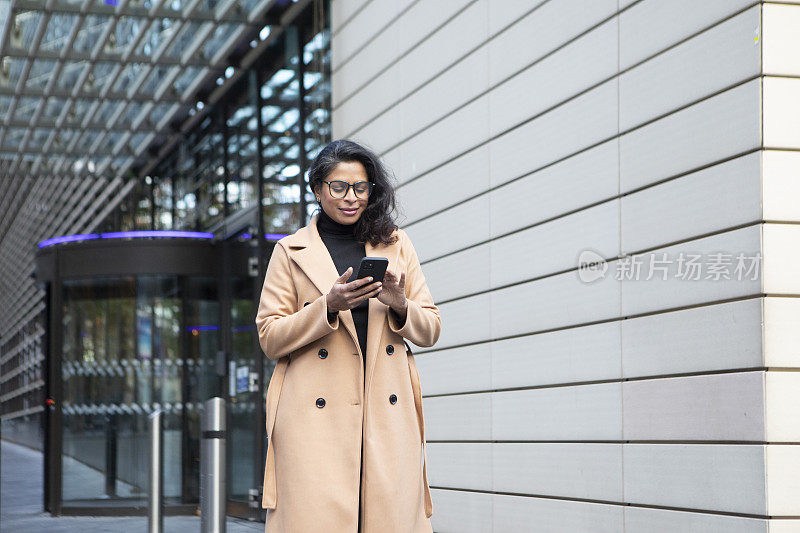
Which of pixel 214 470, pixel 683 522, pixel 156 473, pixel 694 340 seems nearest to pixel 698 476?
pixel 683 522

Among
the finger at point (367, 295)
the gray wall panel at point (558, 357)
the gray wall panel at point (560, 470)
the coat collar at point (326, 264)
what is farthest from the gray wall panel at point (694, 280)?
the finger at point (367, 295)

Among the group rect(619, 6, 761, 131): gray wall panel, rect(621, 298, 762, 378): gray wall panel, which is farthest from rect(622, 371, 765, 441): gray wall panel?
rect(619, 6, 761, 131): gray wall panel

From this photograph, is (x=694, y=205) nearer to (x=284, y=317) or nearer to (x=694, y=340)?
(x=694, y=340)

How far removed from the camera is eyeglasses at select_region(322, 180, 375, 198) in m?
3.13

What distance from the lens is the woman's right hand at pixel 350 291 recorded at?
2.85m

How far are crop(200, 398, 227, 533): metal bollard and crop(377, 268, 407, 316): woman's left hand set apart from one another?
1880 millimetres

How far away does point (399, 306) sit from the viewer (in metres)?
3.02

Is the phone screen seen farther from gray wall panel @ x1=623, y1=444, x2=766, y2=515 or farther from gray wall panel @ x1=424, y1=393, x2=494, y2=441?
gray wall panel @ x1=424, y1=393, x2=494, y2=441

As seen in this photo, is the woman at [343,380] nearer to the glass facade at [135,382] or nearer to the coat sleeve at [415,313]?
the coat sleeve at [415,313]

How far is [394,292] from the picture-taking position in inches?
117

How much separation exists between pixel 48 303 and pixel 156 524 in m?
7.69

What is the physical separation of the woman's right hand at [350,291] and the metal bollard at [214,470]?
1938mm

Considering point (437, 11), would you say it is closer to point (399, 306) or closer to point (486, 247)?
point (486, 247)

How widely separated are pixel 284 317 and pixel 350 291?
34 cm
